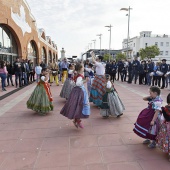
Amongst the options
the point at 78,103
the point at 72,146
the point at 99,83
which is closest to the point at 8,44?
the point at 99,83

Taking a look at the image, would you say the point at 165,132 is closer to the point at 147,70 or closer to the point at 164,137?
the point at 164,137

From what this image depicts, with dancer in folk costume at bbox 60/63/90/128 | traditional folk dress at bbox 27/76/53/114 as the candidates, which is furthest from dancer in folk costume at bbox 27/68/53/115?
dancer in folk costume at bbox 60/63/90/128

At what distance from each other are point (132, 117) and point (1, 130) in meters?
3.26

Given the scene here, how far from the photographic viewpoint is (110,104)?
193 inches

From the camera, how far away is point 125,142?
3574 millimetres

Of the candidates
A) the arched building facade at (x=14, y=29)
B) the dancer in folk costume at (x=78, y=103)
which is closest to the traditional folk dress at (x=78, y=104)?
the dancer in folk costume at (x=78, y=103)

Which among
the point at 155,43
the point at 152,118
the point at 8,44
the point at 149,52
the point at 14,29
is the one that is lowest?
the point at 152,118

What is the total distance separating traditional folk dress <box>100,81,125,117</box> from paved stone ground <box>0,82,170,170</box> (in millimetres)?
178

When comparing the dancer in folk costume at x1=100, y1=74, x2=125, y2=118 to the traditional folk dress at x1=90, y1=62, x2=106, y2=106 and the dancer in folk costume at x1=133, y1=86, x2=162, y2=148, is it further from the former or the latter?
the dancer in folk costume at x1=133, y1=86, x2=162, y2=148

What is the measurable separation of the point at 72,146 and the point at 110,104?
182cm

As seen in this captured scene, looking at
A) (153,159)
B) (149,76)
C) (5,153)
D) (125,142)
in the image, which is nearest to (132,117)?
(125,142)

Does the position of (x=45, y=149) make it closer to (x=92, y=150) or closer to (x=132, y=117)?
(x=92, y=150)

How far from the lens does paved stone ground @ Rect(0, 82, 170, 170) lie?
283 cm

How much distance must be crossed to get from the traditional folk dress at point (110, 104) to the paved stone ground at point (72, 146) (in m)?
0.18
